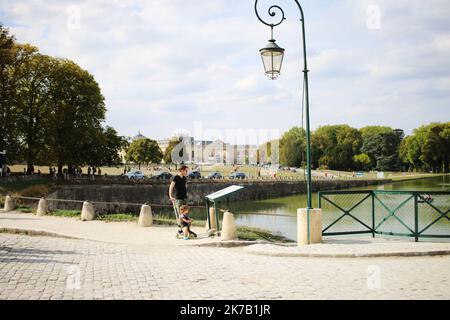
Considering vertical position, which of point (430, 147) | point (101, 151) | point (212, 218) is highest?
point (430, 147)

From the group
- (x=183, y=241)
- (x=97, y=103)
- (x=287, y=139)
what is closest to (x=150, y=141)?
(x=287, y=139)

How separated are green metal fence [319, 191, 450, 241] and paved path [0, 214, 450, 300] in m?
2.52

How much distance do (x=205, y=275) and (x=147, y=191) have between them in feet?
153

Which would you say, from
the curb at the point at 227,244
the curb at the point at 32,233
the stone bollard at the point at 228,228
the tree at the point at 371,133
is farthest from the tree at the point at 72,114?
the tree at the point at 371,133

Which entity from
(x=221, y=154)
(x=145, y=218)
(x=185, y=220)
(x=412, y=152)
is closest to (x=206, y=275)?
(x=185, y=220)

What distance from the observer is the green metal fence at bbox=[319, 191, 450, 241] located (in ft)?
38.2

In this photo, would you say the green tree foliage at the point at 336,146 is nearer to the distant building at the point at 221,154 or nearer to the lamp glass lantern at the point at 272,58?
the distant building at the point at 221,154

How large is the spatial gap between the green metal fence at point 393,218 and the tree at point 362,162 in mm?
71157

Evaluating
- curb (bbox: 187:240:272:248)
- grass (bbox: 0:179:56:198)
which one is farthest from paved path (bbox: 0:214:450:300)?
grass (bbox: 0:179:56:198)

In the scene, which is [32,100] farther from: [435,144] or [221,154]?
[221,154]

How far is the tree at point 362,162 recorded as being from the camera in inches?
4459

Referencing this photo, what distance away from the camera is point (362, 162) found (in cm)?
11400

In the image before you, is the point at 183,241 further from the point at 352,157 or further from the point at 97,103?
the point at 352,157

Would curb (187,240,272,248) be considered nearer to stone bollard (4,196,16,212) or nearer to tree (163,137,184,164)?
stone bollard (4,196,16,212)
